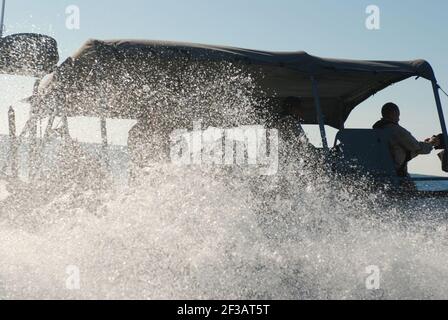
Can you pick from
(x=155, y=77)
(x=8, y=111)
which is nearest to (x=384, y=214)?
(x=155, y=77)

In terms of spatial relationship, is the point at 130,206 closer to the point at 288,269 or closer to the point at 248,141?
the point at 288,269

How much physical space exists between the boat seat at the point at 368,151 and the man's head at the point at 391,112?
0.37 metres

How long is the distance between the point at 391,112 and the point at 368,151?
67 centimetres

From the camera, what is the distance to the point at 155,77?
5.79m

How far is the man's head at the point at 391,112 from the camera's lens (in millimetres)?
6008

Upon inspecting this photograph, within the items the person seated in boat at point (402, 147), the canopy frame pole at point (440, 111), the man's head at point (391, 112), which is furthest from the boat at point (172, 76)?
the man's head at point (391, 112)

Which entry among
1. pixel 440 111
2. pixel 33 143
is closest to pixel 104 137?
pixel 33 143

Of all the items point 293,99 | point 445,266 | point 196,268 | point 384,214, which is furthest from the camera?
point 293,99

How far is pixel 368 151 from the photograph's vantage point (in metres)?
5.61

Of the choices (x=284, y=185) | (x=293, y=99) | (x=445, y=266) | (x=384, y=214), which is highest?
(x=293, y=99)

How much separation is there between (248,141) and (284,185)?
0.99 metres

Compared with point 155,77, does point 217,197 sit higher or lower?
lower

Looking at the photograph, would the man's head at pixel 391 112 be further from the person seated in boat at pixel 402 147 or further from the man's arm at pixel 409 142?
the man's arm at pixel 409 142

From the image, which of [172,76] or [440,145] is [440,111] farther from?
[172,76]
